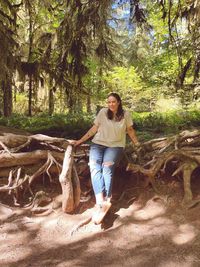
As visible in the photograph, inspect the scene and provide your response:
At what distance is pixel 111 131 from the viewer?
5.11 meters

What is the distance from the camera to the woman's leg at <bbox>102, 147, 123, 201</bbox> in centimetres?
482

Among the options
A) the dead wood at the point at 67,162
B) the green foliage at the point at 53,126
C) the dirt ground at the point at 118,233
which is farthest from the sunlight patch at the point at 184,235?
the green foliage at the point at 53,126

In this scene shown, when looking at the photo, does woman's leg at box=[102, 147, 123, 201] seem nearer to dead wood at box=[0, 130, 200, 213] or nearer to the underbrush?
dead wood at box=[0, 130, 200, 213]

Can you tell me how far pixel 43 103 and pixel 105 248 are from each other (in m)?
12.7

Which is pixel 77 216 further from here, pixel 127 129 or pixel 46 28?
pixel 46 28

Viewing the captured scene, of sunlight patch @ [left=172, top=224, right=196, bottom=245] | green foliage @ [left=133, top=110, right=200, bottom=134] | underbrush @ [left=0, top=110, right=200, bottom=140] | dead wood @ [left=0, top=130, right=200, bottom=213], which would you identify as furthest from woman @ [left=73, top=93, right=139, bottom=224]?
green foliage @ [left=133, top=110, right=200, bottom=134]

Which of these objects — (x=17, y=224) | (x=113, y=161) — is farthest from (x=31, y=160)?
(x=113, y=161)

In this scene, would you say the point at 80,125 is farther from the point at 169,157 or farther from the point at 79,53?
the point at 169,157

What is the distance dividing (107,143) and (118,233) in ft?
4.43

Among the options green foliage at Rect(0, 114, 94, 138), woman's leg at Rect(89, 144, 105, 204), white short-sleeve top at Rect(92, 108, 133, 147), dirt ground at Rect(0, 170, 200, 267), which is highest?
white short-sleeve top at Rect(92, 108, 133, 147)

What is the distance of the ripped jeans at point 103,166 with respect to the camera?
4832 mm

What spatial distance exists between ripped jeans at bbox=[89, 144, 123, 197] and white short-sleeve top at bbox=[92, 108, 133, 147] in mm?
79

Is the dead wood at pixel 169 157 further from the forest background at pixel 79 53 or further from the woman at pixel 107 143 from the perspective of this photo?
the forest background at pixel 79 53

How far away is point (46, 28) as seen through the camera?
1414 centimetres
